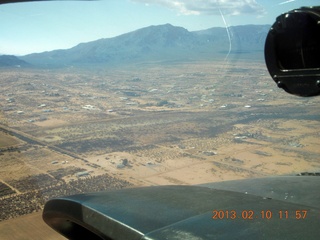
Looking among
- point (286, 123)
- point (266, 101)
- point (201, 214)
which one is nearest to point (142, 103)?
point (266, 101)

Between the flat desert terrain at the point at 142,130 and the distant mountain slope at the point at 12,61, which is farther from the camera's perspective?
the distant mountain slope at the point at 12,61

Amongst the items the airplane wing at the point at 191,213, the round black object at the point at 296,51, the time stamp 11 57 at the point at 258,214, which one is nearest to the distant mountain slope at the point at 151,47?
the airplane wing at the point at 191,213

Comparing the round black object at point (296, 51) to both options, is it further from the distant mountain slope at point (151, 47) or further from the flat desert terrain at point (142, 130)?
the distant mountain slope at point (151, 47)

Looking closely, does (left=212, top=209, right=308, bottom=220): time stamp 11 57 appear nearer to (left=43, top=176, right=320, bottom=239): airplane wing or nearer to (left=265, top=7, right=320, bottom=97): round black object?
(left=43, top=176, right=320, bottom=239): airplane wing

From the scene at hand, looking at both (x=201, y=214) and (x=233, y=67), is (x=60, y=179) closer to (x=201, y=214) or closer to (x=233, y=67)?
(x=201, y=214)

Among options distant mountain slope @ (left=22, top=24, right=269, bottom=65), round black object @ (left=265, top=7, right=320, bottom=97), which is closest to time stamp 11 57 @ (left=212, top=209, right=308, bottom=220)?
round black object @ (left=265, top=7, right=320, bottom=97)

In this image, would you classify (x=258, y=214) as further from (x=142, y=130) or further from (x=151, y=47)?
(x=151, y=47)

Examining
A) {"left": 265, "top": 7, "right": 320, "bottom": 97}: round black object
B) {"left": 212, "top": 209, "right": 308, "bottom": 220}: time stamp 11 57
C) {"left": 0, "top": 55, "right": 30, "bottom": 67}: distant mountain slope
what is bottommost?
{"left": 212, "top": 209, "right": 308, "bottom": 220}: time stamp 11 57
